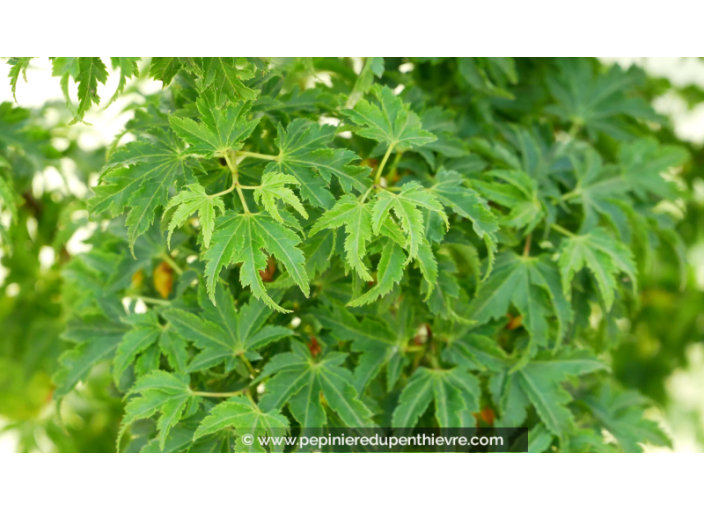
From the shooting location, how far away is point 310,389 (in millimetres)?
704

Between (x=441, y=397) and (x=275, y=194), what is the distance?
0.36 meters

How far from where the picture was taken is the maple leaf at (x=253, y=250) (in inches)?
22.3

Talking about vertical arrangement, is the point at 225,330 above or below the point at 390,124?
below

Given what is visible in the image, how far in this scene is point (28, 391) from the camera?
3.94 feet

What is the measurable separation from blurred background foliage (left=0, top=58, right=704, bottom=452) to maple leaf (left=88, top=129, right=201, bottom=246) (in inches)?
4.6

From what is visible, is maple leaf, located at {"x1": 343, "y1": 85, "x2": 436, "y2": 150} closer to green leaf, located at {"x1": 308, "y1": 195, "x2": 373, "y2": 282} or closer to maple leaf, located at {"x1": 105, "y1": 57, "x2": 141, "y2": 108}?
green leaf, located at {"x1": 308, "y1": 195, "x2": 373, "y2": 282}

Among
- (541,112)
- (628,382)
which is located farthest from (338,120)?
(628,382)

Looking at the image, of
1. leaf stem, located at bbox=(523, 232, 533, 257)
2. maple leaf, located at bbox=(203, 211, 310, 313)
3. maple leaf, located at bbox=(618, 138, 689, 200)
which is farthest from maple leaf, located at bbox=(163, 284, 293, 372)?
maple leaf, located at bbox=(618, 138, 689, 200)

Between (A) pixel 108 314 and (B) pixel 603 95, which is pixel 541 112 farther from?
(A) pixel 108 314

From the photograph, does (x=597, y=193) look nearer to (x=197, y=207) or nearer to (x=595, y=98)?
(x=595, y=98)

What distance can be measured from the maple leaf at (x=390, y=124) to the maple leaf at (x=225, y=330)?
261 mm

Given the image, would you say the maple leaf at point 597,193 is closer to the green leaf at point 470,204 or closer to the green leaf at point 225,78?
the green leaf at point 470,204

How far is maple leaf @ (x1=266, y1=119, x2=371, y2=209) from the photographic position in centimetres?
63

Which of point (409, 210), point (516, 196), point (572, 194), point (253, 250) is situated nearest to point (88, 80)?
point (253, 250)
